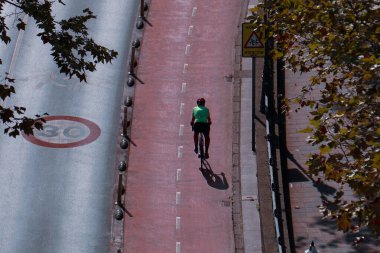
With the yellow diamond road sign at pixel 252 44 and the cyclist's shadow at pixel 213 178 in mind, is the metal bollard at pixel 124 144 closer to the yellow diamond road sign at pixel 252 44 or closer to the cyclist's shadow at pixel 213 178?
the cyclist's shadow at pixel 213 178

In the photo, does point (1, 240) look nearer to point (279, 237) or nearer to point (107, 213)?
point (107, 213)

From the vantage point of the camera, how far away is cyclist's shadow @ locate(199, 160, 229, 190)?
1040 inches

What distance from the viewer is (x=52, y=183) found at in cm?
2670

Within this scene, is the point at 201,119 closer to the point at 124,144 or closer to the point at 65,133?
the point at 124,144

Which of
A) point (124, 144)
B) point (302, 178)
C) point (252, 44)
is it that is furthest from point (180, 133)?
point (302, 178)

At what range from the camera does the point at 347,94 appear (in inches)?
691

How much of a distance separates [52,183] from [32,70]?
632cm

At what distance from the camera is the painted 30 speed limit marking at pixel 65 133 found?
28500 millimetres

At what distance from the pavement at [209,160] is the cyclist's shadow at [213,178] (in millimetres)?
23

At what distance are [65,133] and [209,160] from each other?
12.7ft

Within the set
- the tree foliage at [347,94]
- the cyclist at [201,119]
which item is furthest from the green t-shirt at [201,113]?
the tree foliage at [347,94]

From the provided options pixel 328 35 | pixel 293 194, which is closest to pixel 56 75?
pixel 293 194

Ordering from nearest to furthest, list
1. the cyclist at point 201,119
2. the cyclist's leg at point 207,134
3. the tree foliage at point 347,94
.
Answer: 1. the tree foliage at point 347,94
2. the cyclist at point 201,119
3. the cyclist's leg at point 207,134

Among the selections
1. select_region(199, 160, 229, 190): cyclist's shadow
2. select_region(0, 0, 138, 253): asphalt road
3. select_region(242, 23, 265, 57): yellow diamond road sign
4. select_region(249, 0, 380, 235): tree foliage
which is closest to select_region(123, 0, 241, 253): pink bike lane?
select_region(199, 160, 229, 190): cyclist's shadow
